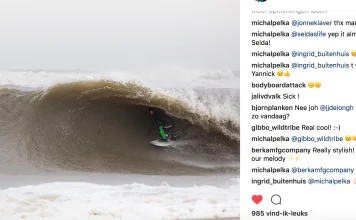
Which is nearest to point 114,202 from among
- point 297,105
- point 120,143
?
point 120,143

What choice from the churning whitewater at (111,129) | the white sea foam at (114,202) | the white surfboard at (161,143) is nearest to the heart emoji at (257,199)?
the white sea foam at (114,202)

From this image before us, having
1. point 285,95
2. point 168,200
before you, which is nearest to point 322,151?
point 285,95

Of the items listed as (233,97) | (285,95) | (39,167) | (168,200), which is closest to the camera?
(285,95)

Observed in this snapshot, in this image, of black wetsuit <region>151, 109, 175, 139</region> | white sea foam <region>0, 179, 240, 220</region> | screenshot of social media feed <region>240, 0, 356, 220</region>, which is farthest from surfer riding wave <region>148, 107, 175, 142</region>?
screenshot of social media feed <region>240, 0, 356, 220</region>

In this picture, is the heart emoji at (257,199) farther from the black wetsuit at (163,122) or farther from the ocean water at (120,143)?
the black wetsuit at (163,122)

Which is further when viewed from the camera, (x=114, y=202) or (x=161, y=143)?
(x=161, y=143)

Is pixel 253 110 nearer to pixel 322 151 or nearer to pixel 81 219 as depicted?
pixel 322 151

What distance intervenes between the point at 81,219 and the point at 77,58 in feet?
5.76

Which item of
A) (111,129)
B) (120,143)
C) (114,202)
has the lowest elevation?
(114,202)

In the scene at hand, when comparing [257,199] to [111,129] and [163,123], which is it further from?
[111,129]

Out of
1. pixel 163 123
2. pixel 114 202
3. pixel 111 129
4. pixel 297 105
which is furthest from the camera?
pixel 111 129

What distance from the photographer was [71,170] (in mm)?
3893

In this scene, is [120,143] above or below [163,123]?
below

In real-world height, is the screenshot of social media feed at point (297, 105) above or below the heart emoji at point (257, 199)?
above
